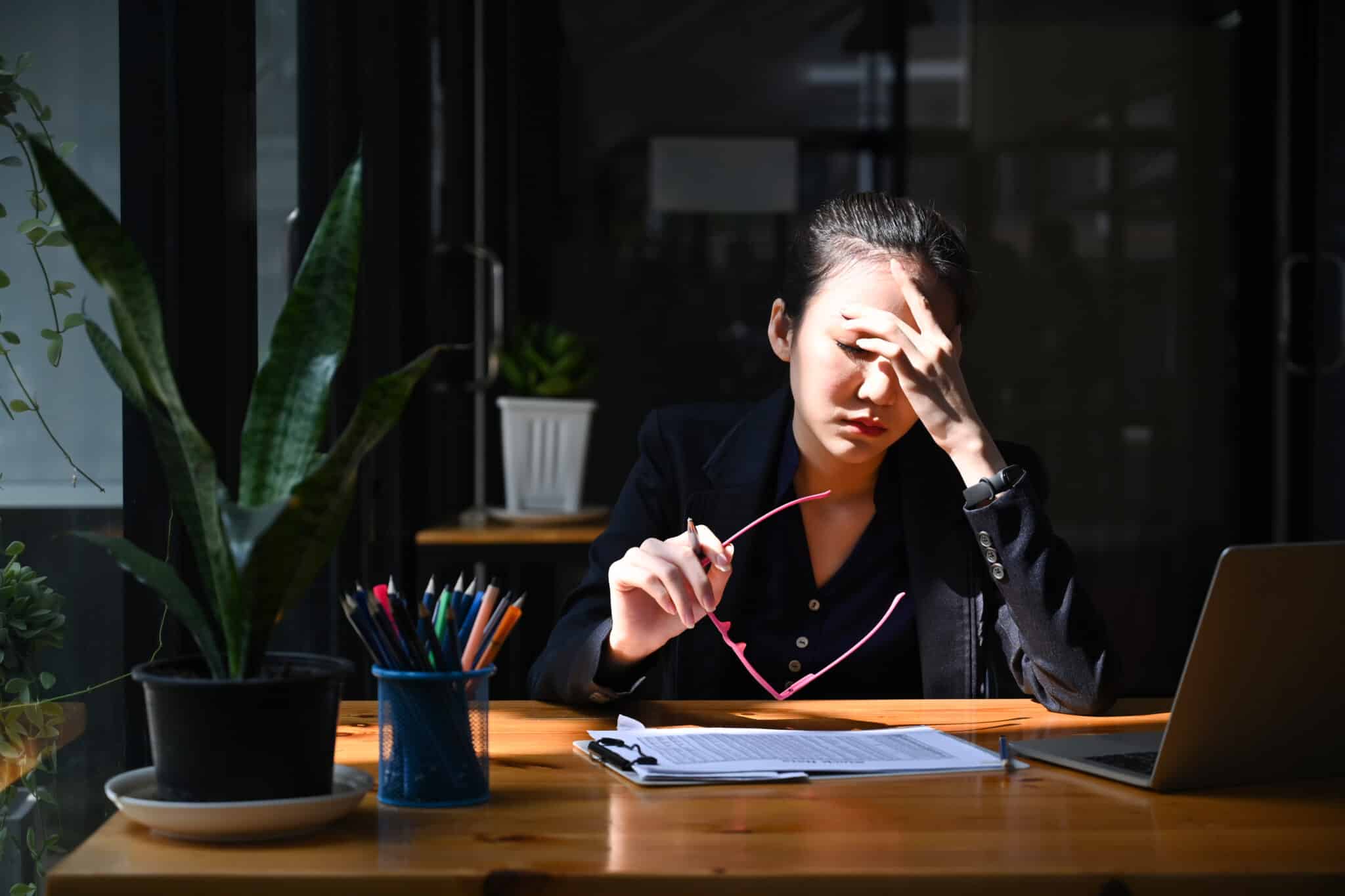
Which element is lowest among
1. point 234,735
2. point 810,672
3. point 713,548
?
point 810,672

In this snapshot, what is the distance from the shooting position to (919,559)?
6.05ft

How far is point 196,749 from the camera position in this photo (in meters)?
0.96

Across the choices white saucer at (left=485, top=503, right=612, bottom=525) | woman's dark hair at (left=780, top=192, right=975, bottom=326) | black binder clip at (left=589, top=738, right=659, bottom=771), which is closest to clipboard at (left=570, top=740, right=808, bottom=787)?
black binder clip at (left=589, top=738, right=659, bottom=771)

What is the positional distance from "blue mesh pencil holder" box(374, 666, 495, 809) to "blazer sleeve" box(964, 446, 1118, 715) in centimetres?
72

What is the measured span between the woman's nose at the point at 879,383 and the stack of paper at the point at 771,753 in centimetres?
46

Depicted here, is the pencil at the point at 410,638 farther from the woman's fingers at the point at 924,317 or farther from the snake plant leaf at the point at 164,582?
the woman's fingers at the point at 924,317

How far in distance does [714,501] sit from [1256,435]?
3132 millimetres

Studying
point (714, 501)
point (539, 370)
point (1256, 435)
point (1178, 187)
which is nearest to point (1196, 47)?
point (1178, 187)

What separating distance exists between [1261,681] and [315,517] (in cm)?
77

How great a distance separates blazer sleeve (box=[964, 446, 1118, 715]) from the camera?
154cm

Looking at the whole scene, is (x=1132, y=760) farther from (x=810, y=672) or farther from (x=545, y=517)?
(x=545, y=517)

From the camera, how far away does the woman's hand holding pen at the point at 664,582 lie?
4.30 feet

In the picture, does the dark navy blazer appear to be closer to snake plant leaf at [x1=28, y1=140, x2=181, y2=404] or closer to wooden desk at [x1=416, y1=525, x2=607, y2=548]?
snake plant leaf at [x1=28, y1=140, x2=181, y2=404]

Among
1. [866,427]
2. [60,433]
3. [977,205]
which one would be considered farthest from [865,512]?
[977,205]
